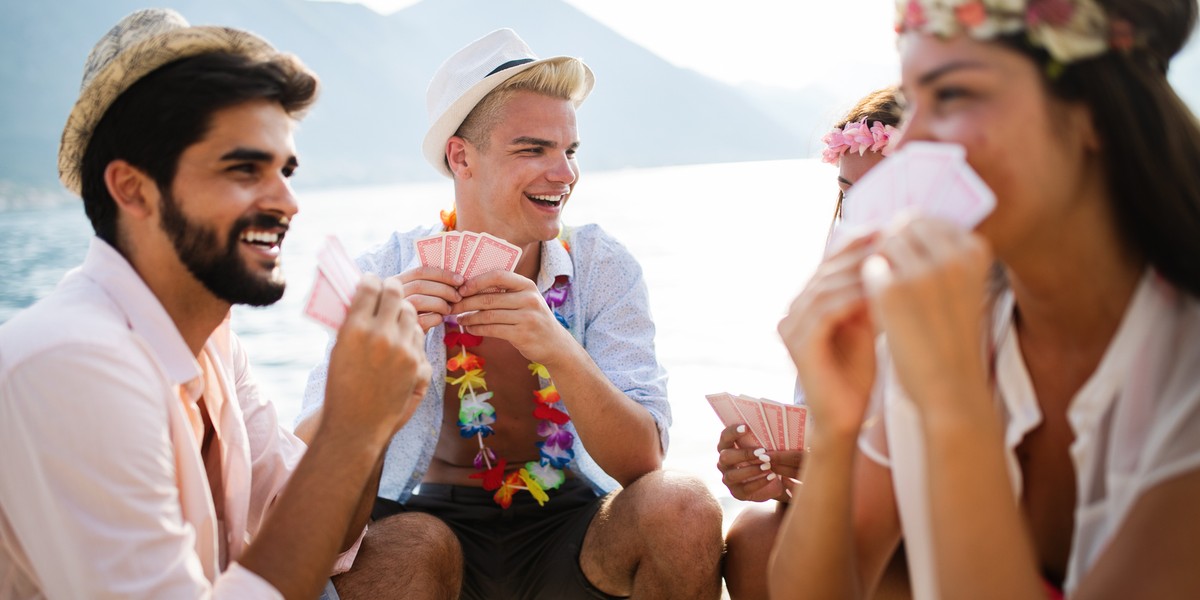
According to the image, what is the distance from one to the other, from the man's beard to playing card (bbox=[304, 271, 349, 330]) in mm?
Answer: 191

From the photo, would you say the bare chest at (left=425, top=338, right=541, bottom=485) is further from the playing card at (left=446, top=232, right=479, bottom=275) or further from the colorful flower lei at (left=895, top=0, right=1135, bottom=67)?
the colorful flower lei at (left=895, top=0, right=1135, bottom=67)

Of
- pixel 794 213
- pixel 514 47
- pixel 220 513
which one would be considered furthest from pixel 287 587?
pixel 794 213

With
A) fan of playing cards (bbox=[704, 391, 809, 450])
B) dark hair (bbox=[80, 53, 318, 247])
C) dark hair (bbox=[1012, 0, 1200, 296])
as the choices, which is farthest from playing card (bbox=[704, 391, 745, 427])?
dark hair (bbox=[80, 53, 318, 247])

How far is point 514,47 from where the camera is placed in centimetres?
354

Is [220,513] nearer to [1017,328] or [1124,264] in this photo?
[1017,328]

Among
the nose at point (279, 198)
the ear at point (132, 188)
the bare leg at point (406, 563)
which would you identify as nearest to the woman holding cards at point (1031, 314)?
the bare leg at point (406, 563)

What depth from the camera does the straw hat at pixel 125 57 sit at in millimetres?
2057

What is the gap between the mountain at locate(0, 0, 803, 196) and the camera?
60.8m

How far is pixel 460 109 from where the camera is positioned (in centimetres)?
359

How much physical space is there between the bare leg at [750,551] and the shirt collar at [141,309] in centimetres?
170

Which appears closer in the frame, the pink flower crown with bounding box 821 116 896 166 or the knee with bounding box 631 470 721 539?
the knee with bounding box 631 470 721 539

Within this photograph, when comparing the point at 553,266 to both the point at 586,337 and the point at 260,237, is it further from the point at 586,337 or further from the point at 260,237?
the point at 260,237

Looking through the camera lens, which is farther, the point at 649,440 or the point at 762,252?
the point at 762,252

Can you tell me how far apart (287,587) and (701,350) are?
21.6 ft
